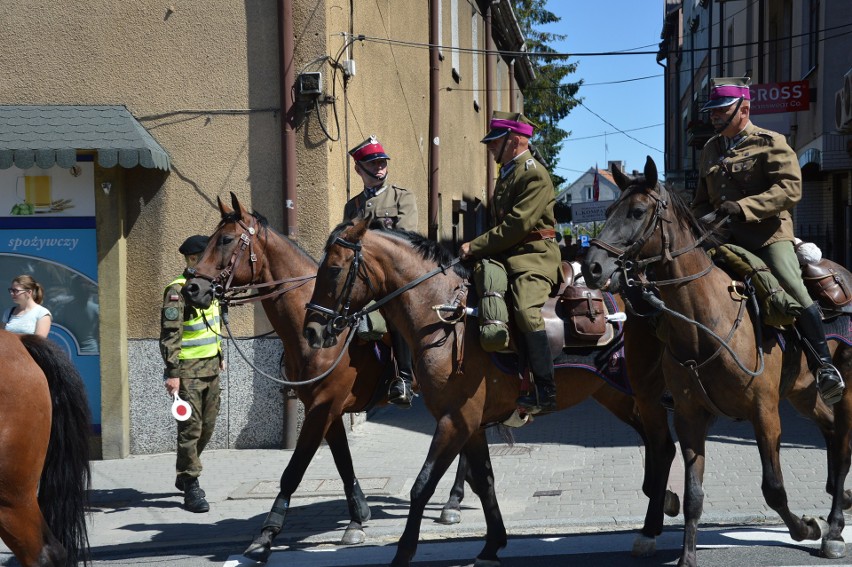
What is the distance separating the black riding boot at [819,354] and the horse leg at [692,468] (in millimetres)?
834

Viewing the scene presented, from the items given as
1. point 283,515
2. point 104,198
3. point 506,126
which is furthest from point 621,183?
point 104,198

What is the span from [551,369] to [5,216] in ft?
25.0

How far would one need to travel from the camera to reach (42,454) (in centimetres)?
519

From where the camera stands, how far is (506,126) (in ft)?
21.1

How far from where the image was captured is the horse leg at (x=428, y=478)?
227 inches

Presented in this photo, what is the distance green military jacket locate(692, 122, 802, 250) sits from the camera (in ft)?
20.5

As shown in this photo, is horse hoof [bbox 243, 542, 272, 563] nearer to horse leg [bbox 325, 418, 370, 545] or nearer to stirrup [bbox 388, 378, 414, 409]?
horse leg [bbox 325, 418, 370, 545]

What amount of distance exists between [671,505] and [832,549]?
1078 millimetres

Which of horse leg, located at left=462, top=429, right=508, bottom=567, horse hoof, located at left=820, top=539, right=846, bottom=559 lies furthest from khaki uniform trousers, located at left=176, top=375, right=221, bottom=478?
horse hoof, located at left=820, top=539, right=846, bottom=559

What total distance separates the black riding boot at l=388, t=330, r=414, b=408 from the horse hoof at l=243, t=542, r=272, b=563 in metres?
1.44

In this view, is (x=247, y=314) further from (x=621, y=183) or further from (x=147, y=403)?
(x=621, y=183)

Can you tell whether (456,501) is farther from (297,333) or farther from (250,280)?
(250,280)

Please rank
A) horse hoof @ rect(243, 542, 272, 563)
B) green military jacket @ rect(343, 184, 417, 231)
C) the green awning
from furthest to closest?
the green awning
green military jacket @ rect(343, 184, 417, 231)
horse hoof @ rect(243, 542, 272, 563)

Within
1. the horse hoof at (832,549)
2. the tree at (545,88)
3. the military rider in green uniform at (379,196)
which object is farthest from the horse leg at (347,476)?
the tree at (545,88)
